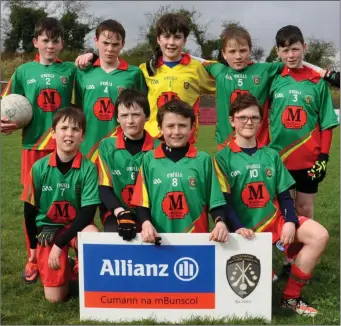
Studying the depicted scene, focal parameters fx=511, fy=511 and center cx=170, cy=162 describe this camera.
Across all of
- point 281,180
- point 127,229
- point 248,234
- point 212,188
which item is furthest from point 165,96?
point 248,234

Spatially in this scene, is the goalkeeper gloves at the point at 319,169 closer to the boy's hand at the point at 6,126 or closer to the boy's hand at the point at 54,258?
the boy's hand at the point at 54,258

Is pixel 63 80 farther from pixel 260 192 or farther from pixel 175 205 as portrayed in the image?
pixel 260 192

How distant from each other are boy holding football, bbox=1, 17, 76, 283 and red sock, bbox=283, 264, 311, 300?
90.4 inches

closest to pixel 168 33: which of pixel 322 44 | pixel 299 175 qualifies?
pixel 299 175

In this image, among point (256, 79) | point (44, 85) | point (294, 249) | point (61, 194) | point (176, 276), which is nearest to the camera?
point (176, 276)

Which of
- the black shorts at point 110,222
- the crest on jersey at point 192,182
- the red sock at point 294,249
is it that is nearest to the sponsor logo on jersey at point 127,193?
the black shorts at point 110,222

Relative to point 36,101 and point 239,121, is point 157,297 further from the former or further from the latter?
point 36,101

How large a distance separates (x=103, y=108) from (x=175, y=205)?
1326mm

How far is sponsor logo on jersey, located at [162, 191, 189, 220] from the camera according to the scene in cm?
344

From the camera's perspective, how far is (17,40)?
3506cm

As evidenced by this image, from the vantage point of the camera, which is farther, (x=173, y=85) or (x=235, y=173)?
(x=173, y=85)

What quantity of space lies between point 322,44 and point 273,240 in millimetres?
48494

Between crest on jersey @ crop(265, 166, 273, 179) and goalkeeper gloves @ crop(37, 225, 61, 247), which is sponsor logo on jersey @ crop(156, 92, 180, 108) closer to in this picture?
crest on jersey @ crop(265, 166, 273, 179)

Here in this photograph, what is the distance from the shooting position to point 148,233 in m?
3.25
